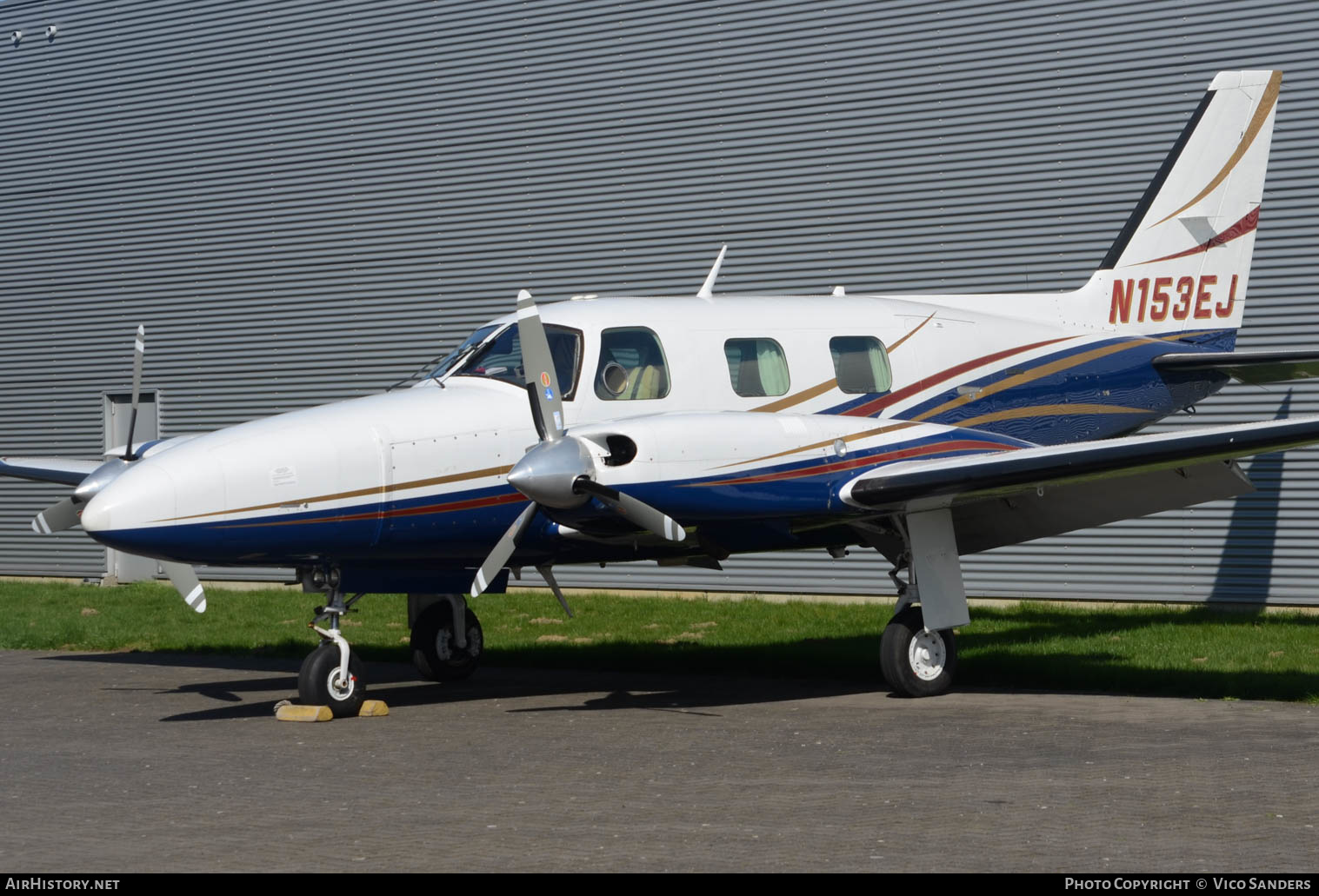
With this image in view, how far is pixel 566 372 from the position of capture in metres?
11.1

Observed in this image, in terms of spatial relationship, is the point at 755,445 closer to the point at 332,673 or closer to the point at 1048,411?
the point at 332,673

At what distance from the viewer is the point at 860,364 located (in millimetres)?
12258

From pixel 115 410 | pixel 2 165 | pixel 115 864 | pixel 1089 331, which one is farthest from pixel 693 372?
pixel 2 165

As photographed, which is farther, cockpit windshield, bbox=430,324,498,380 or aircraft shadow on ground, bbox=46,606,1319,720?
aircraft shadow on ground, bbox=46,606,1319,720

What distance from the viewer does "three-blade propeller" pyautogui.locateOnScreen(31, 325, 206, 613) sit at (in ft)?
35.8

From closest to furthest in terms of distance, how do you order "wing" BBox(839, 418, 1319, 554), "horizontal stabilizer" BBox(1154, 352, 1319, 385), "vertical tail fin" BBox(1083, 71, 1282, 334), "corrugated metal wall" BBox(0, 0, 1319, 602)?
1. "wing" BBox(839, 418, 1319, 554)
2. "horizontal stabilizer" BBox(1154, 352, 1319, 385)
3. "vertical tail fin" BBox(1083, 71, 1282, 334)
4. "corrugated metal wall" BBox(0, 0, 1319, 602)

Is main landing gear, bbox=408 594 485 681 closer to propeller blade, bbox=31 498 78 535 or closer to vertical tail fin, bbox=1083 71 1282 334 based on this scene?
propeller blade, bbox=31 498 78 535

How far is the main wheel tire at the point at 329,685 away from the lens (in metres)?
10.8

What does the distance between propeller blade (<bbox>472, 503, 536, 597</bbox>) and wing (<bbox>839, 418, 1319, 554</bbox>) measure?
7.99 ft

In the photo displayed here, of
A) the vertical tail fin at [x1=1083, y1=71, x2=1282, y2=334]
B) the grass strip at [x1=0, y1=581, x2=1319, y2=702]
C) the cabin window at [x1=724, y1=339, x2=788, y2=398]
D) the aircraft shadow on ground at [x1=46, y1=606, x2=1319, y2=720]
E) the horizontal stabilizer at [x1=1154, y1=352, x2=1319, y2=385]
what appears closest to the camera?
the cabin window at [x1=724, y1=339, x2=788, y2=398]

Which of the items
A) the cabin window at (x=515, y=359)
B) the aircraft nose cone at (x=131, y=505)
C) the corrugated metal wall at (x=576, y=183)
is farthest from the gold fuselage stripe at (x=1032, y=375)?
the aircraft nose cone at (x=131, y=505)

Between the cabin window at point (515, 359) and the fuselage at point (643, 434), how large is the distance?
0.02m

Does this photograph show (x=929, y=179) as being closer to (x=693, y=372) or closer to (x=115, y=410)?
(x=693, y=372)

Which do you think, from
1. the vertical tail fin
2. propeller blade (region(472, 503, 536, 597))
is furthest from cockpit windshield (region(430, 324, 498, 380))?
the vertical tail fin
